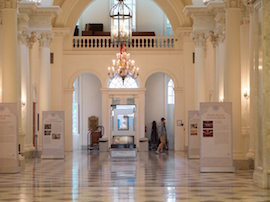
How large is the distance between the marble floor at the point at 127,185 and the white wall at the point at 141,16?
53.8 feet

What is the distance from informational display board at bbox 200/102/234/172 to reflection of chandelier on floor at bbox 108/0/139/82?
24.4ft

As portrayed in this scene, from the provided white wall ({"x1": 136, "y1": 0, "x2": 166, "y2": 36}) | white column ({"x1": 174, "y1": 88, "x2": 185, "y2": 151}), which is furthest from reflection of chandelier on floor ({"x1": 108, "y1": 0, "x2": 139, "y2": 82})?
white wall ({"x1": 136, "y1": 0, "x2": 166, "y2": 36})

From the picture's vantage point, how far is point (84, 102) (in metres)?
34.7

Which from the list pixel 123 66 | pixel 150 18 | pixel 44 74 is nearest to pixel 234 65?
pixel 44 74

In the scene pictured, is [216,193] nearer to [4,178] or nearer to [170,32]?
[4,178]

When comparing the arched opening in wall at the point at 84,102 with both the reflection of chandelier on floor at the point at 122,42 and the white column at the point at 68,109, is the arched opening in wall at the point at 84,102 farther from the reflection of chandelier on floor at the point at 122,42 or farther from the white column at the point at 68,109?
the reflection of chandelier on floor at the point at 122,42

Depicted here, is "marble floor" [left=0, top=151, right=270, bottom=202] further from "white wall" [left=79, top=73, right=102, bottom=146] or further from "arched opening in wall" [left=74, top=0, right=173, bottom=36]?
"arched opening in wall" [left=74, top=0, right=173, bottom=36]

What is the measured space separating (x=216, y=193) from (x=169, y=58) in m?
19.0

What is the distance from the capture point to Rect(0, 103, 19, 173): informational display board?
52.8 ft

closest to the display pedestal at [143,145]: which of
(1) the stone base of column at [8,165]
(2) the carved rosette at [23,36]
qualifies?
(2) the carved rosette at [23,36]

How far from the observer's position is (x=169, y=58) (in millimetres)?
30453

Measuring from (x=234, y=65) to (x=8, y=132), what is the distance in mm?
6333

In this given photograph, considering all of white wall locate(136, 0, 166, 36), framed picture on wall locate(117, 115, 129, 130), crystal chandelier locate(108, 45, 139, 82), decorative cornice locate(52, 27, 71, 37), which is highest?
white wall locate(136, 0, 166, 36)

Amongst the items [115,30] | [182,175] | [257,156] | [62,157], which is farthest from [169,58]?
[257,156]
